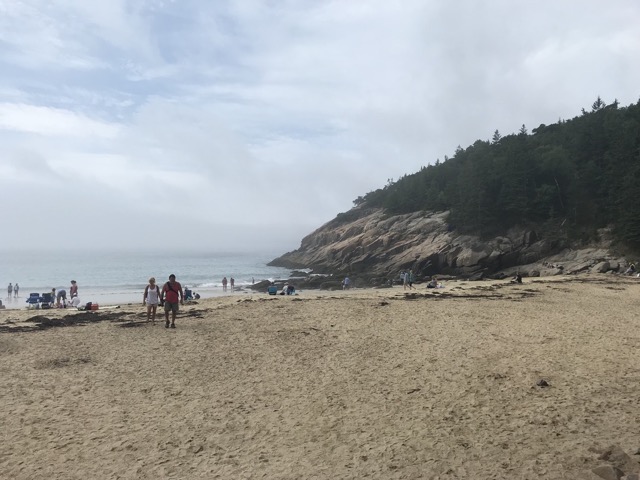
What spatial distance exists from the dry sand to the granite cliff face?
3214 centimetres

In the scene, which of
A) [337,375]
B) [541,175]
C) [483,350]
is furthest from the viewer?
[541,175]

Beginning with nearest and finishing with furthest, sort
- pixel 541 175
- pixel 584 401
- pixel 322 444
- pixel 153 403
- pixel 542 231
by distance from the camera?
pixel 322 444, pixel 584 401, pixel 153 403, pixel 542 231, pixel 541 175

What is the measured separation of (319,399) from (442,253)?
45.9 metres

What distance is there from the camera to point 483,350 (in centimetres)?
1235

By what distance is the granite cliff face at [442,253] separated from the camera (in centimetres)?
4612

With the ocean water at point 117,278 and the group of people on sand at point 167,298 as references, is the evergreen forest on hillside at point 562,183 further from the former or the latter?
the group of people on sand at point 167,298

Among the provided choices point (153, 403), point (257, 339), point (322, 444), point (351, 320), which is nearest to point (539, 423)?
point (322, 444)

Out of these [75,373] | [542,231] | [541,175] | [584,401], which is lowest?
[584,401]

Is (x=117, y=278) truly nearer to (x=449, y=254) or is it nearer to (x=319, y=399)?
(x=449, y=254)

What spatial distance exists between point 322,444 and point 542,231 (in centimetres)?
5291

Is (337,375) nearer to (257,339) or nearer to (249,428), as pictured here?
(249,428)

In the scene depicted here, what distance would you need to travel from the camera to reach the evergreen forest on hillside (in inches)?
1948

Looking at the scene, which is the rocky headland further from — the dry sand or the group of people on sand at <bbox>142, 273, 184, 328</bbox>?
the group of people on sand at <bbox>142, 273, 184, 328</bbox>

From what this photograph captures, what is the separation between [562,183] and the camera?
58812mm
